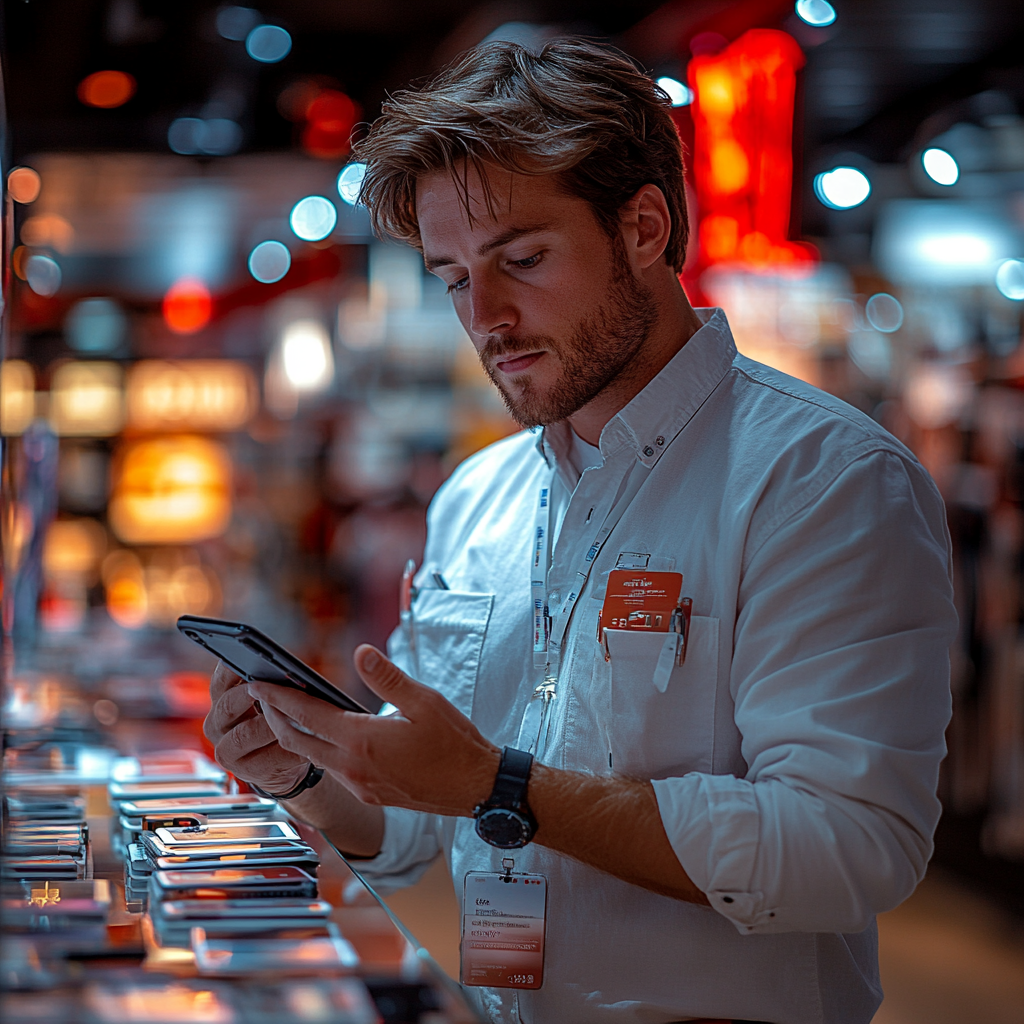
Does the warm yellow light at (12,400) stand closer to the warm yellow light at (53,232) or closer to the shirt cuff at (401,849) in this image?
the shirt cuff at (401,849)

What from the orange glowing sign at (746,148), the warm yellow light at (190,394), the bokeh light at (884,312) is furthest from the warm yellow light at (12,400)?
the bokeh light at (884,312)

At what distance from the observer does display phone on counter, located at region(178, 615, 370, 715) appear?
124cm

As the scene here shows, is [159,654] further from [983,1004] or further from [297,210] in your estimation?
[983,1004]

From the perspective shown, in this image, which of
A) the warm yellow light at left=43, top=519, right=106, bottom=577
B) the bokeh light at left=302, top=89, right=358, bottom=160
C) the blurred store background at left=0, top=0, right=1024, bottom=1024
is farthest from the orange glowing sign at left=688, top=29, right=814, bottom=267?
the warm yellow light at left=43, top=519, right=106, bottom=577

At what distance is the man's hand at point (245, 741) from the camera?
5.02 feet

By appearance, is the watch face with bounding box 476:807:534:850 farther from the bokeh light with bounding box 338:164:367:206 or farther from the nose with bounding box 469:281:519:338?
the bokeh light with bounding box 338:164:367:206

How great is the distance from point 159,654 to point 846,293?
15.0 ft

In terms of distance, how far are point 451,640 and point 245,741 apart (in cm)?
32

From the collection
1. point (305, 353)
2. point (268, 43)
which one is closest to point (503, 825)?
point (268, 43)

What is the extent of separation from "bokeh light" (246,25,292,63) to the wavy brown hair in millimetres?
4030

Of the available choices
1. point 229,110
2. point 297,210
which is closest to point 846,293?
point 297,210

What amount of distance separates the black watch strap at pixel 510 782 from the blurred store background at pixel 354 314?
2.74 feet

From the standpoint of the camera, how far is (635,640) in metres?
1.40

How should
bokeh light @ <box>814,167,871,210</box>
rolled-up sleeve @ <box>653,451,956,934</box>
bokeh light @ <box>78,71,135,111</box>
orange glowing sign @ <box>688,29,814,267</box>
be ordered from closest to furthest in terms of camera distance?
rolled-up sleeve @ <box>653,451,956,934</box> → orange glowing sign @ <box>688,29,814,267</box> → bokeh light @ <box>78,71,135,111</box> → bokeh light @ <box>814,167,871,210</box>
